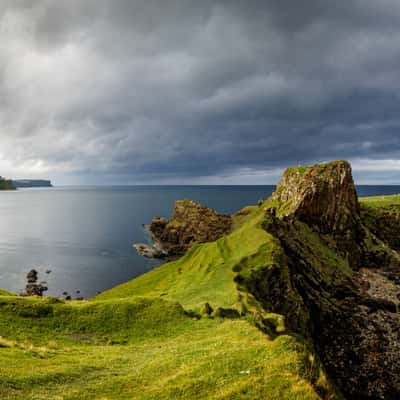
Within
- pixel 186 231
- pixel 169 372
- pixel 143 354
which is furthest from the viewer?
pixel 186 231

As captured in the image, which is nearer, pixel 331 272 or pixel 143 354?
pixel 143 354

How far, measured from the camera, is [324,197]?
10894 cm

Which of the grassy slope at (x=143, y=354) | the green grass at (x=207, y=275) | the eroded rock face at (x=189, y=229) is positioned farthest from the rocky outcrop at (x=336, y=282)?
the eroded rock face at (x=189, y=229)


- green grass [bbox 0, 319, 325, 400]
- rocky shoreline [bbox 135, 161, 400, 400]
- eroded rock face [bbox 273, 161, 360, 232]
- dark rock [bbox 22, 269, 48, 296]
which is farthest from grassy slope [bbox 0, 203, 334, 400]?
eroded rock face [bbox 273, 161, 360, 232]

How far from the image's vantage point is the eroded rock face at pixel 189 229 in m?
137

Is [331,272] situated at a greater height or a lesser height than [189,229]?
lesser

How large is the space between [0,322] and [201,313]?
24.3 meters

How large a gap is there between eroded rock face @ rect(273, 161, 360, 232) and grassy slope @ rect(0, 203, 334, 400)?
65.2m

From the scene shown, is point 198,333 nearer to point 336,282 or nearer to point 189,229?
point 336,282

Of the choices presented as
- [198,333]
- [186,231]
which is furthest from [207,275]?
[186,231]

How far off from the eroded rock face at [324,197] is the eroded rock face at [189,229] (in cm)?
3306

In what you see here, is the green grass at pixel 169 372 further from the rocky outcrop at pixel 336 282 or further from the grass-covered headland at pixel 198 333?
the rocky outcrop at pixel 336 282

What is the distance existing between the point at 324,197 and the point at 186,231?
209 feet

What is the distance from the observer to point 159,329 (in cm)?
3803
